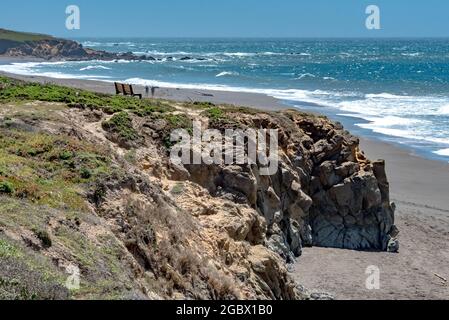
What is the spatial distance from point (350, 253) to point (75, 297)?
15024 mm

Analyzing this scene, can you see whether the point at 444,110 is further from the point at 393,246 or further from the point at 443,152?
the point at 393,246

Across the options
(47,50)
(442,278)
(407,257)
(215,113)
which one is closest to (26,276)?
(215,113)

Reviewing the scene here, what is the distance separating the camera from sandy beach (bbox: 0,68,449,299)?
1811 cm

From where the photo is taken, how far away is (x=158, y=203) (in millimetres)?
13000

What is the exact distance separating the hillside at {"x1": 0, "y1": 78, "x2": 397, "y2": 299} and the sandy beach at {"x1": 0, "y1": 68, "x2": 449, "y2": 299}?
0.90 m

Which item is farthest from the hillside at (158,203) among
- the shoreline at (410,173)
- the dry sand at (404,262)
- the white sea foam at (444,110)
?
the white sea foam at (444,110)

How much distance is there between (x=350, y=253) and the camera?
20984 mm

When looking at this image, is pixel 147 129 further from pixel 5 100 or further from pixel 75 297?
pixel 75 297

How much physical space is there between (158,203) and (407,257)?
39.1ft

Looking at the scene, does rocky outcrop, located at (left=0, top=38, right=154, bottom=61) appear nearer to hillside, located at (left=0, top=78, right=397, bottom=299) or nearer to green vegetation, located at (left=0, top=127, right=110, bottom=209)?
hillside, located at (left=0, top=78, right=397, bottom=299)

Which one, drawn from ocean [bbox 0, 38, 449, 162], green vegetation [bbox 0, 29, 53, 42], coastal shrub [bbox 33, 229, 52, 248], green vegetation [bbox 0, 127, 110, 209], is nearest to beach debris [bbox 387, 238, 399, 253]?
→ green vegetation [bbox 0, 127, 110, 209]

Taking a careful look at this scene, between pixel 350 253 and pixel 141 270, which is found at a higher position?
pixel 141 270

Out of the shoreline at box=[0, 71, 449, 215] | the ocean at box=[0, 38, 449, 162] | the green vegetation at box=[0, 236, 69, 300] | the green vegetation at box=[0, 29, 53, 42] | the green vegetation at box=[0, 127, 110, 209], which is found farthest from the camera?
the green vegetation at box=[0, 29, 53, 42]
